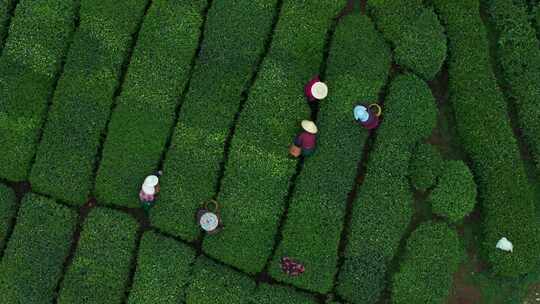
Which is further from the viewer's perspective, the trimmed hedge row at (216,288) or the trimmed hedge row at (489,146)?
the trimmed hedge row at (489,146)

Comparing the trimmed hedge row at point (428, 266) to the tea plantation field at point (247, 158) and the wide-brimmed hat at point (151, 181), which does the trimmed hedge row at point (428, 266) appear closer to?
the tea plantation field at point (247, 158)

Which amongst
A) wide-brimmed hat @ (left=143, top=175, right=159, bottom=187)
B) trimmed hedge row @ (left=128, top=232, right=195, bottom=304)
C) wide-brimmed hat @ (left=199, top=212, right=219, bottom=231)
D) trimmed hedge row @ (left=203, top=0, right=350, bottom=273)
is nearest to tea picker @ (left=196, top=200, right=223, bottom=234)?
wide-brimmed hat @ (left=199, top=212, right=219, bottom=231)

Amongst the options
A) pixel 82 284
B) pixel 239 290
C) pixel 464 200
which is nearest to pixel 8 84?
pixel 82 284

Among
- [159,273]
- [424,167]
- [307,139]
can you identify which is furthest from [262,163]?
[424,167]

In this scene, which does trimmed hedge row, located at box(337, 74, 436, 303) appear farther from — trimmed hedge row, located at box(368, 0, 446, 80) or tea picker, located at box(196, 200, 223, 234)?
tea picker, located at box(196, 200, 223, 234)

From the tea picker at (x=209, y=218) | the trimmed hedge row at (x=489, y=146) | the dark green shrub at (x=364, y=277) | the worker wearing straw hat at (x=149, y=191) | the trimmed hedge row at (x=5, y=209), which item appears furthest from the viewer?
the trimmed hedge row at (x=489, y=146)

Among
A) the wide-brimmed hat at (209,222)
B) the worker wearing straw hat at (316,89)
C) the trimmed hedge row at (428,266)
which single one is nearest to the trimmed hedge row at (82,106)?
the wide-brimmed hat at (209,222)

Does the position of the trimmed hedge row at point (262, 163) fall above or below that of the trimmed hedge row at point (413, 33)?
below
